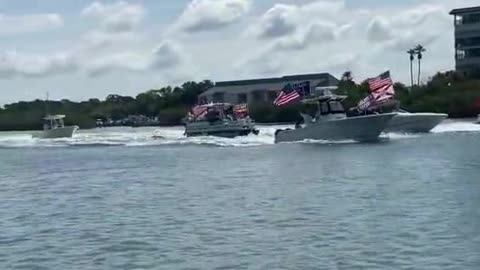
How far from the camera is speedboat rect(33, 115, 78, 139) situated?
417 feet

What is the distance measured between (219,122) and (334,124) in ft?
73.8

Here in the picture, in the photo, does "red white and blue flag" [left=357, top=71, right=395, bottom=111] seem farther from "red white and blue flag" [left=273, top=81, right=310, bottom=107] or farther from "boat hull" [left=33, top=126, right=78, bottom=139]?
"boat hull" [left=33, top=126, right=78, bottom=139]

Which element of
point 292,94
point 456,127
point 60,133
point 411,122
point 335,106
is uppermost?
point 292,94

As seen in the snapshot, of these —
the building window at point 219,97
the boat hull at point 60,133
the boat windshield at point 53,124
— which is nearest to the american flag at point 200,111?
the boat hull at point 60,133

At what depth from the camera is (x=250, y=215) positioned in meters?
33.1

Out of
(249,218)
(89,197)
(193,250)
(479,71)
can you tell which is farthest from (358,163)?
(479,71)

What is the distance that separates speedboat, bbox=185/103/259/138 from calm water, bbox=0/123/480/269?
4054 cm

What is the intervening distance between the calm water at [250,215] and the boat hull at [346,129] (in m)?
21.2

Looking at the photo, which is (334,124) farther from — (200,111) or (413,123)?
(200,111)

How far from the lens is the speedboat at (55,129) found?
127125 mm

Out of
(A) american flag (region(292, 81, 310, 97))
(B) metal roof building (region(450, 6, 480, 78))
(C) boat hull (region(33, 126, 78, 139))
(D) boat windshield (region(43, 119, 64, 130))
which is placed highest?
(B) metal roof building (region(450, 6, 480, 78))

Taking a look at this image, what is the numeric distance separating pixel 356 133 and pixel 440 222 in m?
56.0

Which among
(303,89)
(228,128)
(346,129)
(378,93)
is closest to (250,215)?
(346,129)

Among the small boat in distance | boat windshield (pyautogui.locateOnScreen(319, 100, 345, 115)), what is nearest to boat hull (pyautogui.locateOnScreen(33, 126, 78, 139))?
the small boat in distance
